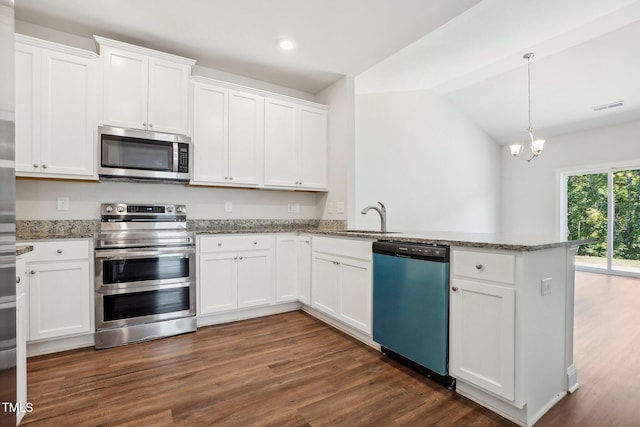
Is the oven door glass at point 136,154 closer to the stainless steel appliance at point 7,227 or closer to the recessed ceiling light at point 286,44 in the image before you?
the recessed ceiling light at point 286,44

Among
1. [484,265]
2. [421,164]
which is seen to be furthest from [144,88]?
[421,164]

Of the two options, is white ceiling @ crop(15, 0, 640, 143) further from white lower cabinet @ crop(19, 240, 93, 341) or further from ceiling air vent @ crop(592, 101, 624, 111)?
white lower cabinet @ crop(19, 240, 93, 341)

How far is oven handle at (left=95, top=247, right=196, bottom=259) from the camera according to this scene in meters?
→ 2.49

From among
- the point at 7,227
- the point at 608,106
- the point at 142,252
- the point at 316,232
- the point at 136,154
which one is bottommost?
the point at 142,252

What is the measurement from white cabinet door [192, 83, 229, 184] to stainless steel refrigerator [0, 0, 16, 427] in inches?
87.5

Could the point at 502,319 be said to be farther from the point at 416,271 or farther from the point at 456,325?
the point at 416,271

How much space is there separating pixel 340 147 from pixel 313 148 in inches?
13.3

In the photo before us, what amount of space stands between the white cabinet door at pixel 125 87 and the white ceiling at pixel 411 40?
0.25m

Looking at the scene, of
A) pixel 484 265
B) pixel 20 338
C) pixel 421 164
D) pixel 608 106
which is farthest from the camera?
pixel 421 164

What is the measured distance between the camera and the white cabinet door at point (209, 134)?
10.0 ft

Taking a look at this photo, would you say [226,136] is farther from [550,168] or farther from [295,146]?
[550,168]

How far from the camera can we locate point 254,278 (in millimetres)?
3150

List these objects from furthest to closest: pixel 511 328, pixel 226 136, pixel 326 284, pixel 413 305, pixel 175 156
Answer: pixel 226 136 → pixel 326 284 → pixel 175 156 → pixel 413 305 → pixel 511 328

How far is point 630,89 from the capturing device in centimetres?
481
